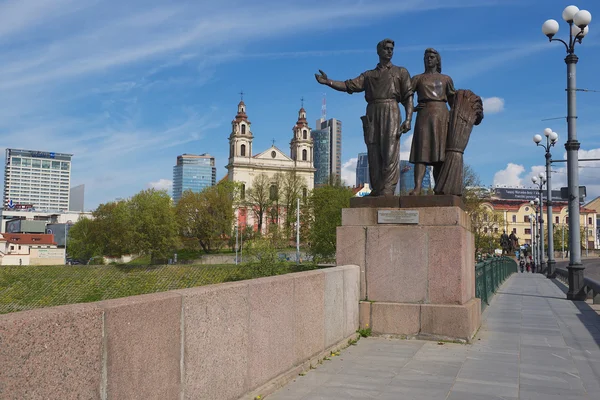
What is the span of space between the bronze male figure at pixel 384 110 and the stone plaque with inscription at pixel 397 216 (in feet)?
1.78

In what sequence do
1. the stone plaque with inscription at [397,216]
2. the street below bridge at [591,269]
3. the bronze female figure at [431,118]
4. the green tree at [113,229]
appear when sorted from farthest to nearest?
the green tree at [113,229] < the street below bridge at [591,269] < the bronze female figure at [431,118] < the stone plaque with inscription at [397,216]

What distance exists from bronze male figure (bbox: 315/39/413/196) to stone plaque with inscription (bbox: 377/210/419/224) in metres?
0.54

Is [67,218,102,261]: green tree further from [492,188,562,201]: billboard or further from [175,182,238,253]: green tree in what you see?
[492,188,562,201]: billboard

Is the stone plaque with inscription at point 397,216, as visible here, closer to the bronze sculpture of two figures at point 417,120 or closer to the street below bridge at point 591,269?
the bronze sculpture of two figures at point 417,120

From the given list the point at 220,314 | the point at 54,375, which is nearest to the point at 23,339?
the point at 54,375

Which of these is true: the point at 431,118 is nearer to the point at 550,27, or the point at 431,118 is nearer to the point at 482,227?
the point at 550,27

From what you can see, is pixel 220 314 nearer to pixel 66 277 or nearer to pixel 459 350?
pixel 459 350

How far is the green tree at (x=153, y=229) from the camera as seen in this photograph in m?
63.1

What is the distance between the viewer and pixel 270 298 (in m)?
5.24

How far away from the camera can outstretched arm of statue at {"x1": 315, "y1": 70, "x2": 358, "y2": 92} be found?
29.4 feet

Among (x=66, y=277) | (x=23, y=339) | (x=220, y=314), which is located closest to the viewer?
(x=23, y=339)

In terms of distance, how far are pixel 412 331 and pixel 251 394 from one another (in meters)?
3.76

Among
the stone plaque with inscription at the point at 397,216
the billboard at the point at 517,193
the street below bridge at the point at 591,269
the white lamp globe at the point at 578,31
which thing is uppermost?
the billboard at the point at 517,193

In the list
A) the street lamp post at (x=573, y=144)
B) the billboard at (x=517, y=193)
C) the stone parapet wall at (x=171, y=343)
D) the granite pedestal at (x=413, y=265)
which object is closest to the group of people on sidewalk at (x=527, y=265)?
the street lamp post at (x=573, y=144)
